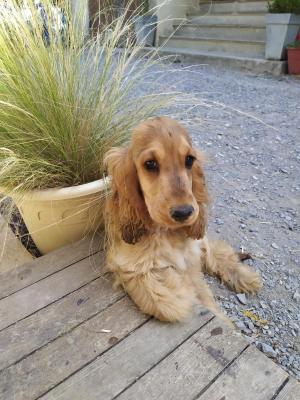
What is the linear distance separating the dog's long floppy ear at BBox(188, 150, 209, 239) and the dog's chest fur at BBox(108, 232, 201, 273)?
0.08m

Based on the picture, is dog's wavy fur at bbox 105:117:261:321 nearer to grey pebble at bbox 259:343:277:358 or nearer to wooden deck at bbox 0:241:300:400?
wooden deck at bbox 0:241:300:400

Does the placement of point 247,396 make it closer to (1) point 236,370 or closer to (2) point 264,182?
(1) point 236,370

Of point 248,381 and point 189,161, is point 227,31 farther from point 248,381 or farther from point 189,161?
point 248,381

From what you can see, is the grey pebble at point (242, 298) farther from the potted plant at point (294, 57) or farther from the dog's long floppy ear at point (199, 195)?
the potted plant at point (294, 57)

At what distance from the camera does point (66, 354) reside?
1.21 meters

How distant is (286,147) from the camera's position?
10.9 feet

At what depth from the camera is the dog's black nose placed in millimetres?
1183

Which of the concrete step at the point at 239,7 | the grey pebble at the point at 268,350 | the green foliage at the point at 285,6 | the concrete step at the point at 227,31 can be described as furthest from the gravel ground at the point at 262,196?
the concrete step at the point at 239,7

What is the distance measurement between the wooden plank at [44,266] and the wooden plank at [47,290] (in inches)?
1.2

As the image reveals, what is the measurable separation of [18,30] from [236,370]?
170 centimetres

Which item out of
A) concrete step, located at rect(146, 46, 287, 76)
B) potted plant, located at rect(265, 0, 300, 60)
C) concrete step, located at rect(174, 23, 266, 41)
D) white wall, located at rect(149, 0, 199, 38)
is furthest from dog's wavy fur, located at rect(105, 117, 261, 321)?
white wall, located at rect(149, 0, 199, 38)

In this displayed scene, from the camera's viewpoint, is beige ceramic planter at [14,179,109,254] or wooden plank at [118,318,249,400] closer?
wooden plank at [118,318,249,400]

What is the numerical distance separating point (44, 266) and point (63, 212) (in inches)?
10.3

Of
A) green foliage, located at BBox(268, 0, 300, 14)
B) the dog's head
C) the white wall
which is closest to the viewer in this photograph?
the dog's head
